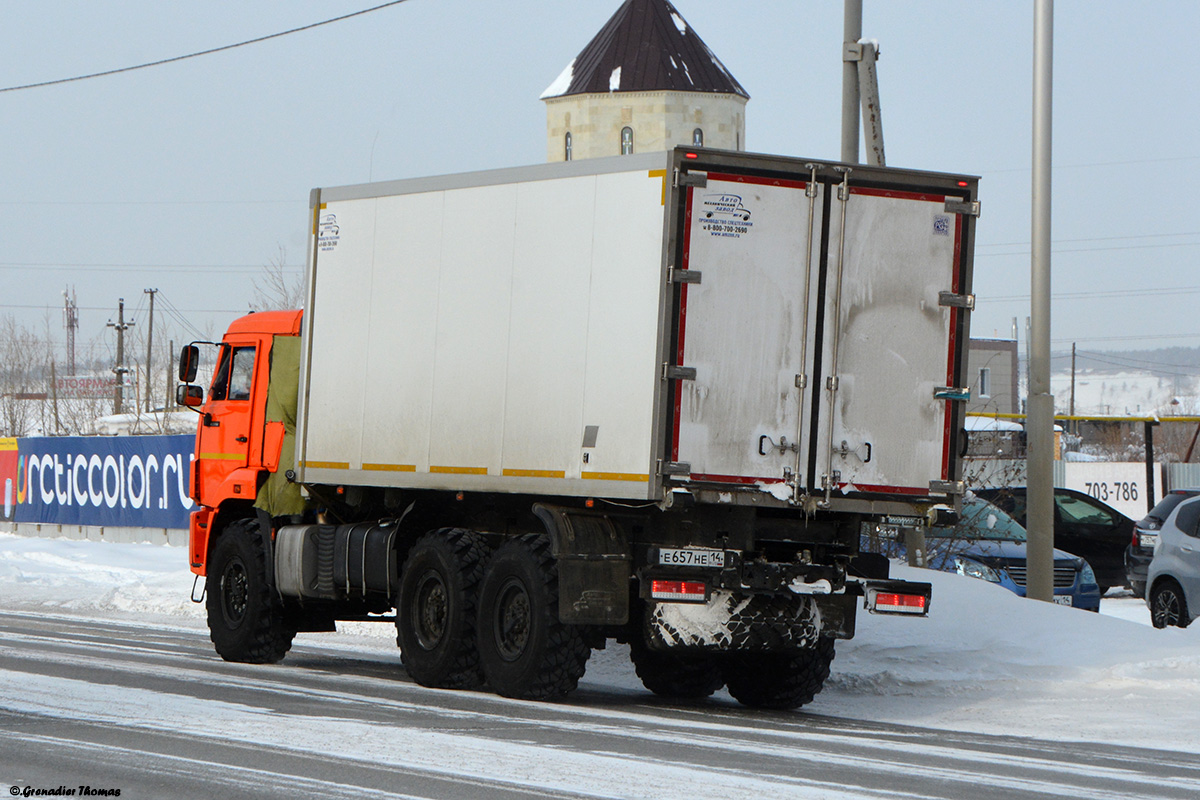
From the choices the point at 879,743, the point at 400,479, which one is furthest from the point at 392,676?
the point at 879,743

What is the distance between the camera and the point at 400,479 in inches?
481

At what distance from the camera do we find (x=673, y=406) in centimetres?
1020

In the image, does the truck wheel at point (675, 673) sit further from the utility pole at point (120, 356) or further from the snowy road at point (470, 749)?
the utility pole at point (120, 356)

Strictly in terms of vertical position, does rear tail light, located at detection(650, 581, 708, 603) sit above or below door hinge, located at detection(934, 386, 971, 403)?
below

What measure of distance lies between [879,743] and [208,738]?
381cm

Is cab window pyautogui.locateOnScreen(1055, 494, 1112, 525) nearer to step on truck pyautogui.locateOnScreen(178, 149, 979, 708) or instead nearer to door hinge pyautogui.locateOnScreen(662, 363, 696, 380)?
step on truck pyautogui.locateOnScreen(178, 149, 979, 708)

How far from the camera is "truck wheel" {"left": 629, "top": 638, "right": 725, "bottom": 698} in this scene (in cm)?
1215

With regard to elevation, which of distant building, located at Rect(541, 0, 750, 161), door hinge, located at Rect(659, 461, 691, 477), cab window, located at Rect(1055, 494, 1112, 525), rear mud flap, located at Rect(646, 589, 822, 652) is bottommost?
rear mud flap, located at Rect(646, 589, 822, 652)

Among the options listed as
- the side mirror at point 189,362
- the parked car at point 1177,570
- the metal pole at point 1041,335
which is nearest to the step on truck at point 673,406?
the side mirror at point 189,362

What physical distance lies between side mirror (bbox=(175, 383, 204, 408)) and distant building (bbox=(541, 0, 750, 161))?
183ft

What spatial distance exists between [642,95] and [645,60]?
1.70 meters

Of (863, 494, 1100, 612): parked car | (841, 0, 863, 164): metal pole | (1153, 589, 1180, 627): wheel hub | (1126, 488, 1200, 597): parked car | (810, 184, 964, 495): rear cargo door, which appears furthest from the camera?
(1126, 488, 1200, 597): parked car

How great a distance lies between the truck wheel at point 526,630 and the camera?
10609mm

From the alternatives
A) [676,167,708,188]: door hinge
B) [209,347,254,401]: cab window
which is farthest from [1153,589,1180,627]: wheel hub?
[209,347,254,401]: cab window
